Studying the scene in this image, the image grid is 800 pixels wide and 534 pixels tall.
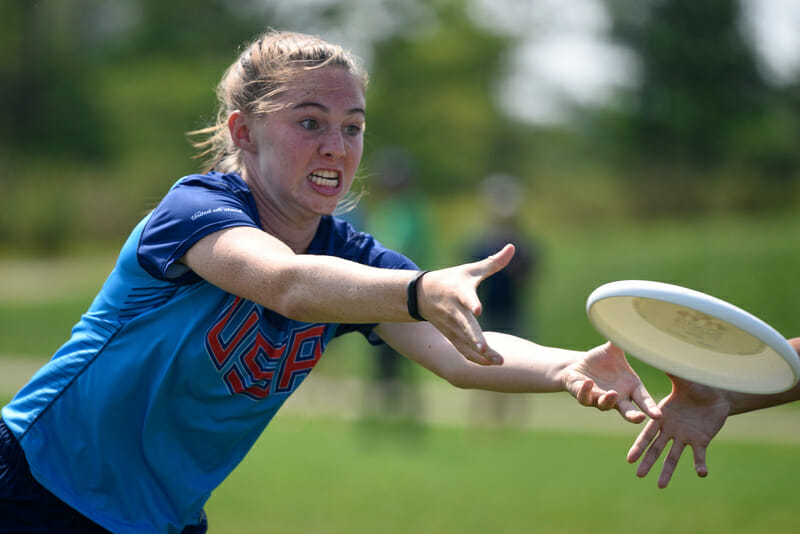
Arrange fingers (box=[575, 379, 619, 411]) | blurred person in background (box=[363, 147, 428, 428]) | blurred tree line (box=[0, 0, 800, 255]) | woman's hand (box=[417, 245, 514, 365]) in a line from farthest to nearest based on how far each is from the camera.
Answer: blurred tree line (box=[0, 0, 800, 255]) → blurred person in background (box=[363, 147, 428, 428]) → fingers (box=[575, 379, 619, 411]) → woman's hand (box=[417, 245, 514, 365])

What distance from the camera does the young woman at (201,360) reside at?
283 centimetres

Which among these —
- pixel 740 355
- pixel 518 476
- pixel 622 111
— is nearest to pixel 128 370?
pixel 740 355

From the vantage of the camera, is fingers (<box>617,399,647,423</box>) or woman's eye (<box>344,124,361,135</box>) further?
woman's eye (<box>344,124,361,135</box>)

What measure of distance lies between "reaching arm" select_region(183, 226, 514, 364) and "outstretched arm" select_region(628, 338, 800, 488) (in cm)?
103

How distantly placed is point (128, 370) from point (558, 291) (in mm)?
16660

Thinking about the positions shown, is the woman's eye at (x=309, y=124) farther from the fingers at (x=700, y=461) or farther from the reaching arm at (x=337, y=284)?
the fingers at (x=700, y=461)

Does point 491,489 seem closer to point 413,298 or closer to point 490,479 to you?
point 490,479

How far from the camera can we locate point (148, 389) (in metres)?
2.90

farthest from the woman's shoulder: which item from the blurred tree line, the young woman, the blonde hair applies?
the blurred tree line

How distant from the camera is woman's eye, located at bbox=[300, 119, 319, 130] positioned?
2918mm

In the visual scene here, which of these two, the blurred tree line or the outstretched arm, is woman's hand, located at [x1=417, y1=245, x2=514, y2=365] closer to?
the outstretched arm

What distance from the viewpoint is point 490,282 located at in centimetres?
1056

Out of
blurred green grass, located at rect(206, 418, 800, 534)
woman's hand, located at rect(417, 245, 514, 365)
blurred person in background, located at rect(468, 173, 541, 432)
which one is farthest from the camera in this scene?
blurred person in background, located at rect(468, 173, 541, 432)

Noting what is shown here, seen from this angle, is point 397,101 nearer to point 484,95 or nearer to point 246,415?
point 484,95
